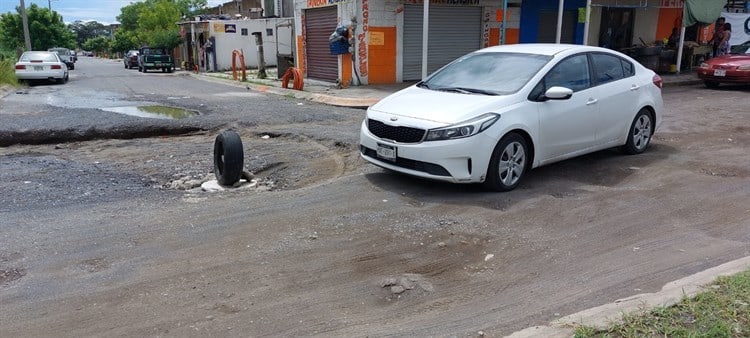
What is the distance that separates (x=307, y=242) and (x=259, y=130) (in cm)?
615

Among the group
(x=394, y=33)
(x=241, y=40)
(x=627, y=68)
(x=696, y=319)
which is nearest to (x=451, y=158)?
(x=696, y=319)

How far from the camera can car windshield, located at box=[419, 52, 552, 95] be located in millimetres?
6535

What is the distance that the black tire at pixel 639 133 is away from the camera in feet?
25.9

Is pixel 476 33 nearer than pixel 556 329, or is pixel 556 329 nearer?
pixel 556 329

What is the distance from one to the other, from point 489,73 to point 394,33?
472 inches

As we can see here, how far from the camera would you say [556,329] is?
3.31 m

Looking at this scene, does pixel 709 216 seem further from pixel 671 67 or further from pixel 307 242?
pixel 671 67

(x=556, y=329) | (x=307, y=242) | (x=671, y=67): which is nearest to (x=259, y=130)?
(x=307, y=242)

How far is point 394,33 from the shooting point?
18422 millimetres

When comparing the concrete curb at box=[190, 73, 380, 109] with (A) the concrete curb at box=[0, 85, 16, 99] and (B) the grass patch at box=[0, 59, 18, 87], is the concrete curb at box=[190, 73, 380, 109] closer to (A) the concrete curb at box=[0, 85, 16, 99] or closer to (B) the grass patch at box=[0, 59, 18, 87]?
(A) the concrete curb at box=[0, 85, 16, 99]

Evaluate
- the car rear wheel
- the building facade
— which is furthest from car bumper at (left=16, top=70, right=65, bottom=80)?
the car rear wheel

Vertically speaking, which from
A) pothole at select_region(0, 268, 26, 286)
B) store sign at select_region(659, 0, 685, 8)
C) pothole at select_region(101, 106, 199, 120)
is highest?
store sign at select_region(659, 0, 685, 8)

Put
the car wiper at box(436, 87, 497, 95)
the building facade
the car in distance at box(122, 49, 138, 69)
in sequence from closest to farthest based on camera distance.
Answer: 1. the car wiper at box(436, 87, 497, 95)
2. the building facade
3. the car in distance at box(122, 49, 138, 69)

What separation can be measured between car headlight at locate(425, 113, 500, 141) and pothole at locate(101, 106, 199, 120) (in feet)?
26.7
